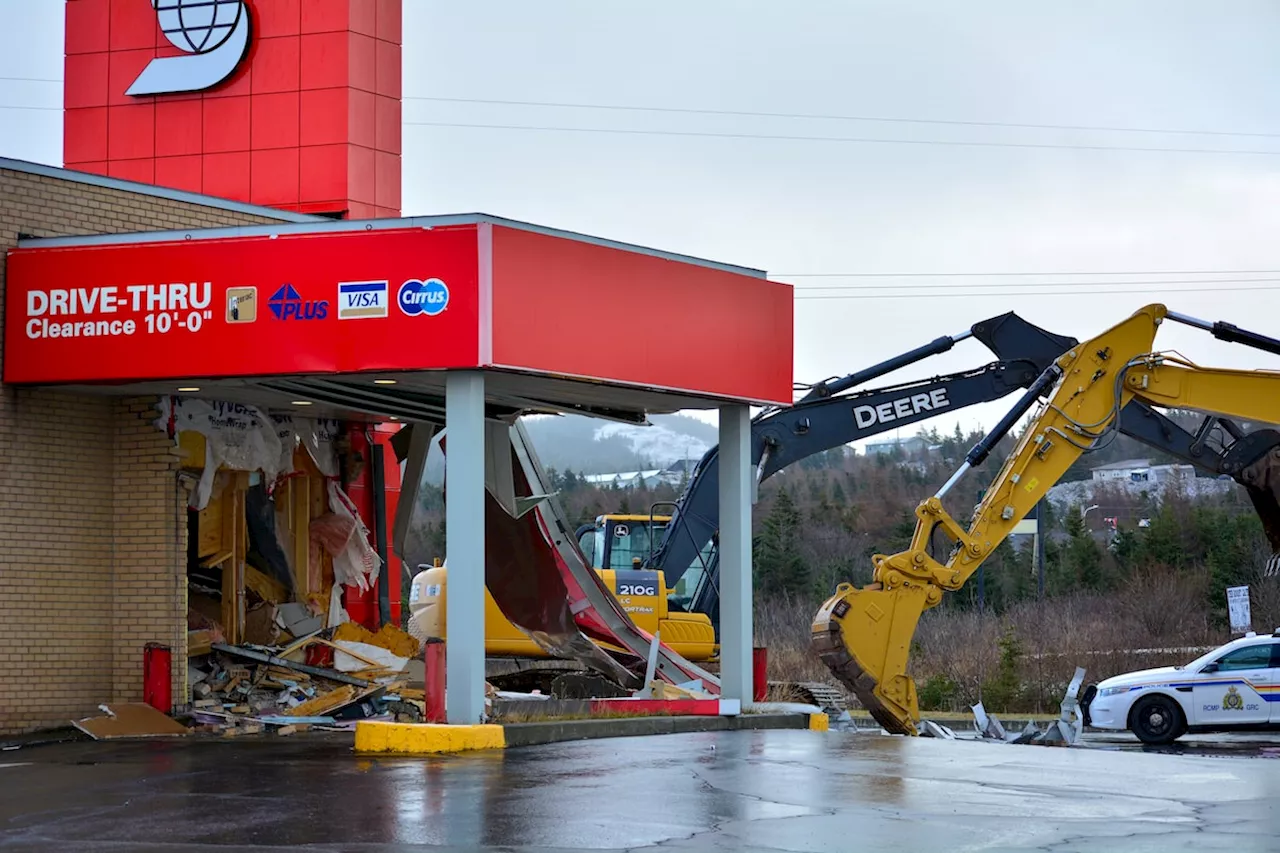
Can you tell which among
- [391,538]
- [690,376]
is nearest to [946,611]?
[391,538]

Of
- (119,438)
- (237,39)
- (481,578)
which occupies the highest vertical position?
(237,39)

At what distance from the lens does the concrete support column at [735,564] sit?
20047 mm

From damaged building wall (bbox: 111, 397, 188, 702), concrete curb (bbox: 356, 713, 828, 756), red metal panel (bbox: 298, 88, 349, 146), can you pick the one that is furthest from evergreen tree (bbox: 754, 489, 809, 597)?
damaged building wall (bbox: 111, 397, 188, 702)

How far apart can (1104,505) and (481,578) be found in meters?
92.6

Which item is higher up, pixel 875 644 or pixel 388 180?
pixel 388 180

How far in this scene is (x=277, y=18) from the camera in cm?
2594

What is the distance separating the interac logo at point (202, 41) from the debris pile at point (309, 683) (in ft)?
29.7

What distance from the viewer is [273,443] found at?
20.6m

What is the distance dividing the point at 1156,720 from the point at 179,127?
1749 cm

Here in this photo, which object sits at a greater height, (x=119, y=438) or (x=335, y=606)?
(x=119, y=438)

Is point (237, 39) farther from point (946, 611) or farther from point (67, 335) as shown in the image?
point (946, 611)

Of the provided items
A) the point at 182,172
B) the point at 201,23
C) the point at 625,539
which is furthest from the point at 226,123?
the point at 625,539

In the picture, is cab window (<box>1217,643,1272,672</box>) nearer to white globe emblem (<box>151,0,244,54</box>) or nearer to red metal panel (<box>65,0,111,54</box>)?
white globe emblem (<box>151,0,244,54</box>)

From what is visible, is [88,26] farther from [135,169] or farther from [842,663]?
[842,663]
